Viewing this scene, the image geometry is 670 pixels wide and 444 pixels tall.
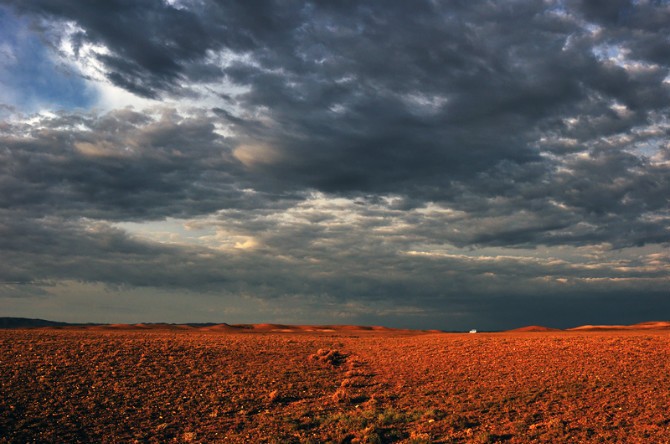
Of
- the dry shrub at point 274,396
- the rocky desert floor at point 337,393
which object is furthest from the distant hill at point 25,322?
the dry shrub at point 274,396

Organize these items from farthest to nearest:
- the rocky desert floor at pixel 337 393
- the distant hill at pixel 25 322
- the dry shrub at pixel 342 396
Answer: the distant hill at pixel 25 322 → the dry shrub at pixel 342 396 → the rocky desert floor at pixel 337 393

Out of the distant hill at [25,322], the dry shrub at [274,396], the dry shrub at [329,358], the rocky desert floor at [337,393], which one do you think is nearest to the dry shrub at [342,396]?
the rocky desert floor at [337,393]

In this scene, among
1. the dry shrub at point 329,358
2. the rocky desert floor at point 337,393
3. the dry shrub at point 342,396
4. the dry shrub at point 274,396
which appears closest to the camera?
the rocky desert floor at point 337,393

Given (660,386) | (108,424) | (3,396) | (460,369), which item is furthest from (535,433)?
(3,396)

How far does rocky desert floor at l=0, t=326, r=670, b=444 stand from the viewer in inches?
656

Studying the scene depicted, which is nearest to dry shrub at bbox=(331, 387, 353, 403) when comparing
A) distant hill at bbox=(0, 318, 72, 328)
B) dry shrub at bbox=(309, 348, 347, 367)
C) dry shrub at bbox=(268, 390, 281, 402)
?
dry shrub at bbox=(268, 390, 281, 402)

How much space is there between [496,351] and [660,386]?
38.5ft

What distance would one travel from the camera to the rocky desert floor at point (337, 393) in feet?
54.6

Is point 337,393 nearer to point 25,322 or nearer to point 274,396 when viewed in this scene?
point 274,396

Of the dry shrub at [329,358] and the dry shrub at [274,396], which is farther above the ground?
the dry shrub at [329,358]

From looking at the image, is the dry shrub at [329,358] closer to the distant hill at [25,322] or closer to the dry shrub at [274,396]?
the dry shrub at [274,396]

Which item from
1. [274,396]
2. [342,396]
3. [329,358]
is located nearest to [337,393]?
[342,396]

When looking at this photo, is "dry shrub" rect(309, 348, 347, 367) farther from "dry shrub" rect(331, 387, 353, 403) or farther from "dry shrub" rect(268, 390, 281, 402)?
"dry shrub" rect(268, 390, 281, 402)

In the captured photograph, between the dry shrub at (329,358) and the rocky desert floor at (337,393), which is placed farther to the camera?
the dry shrub at (329,358)
